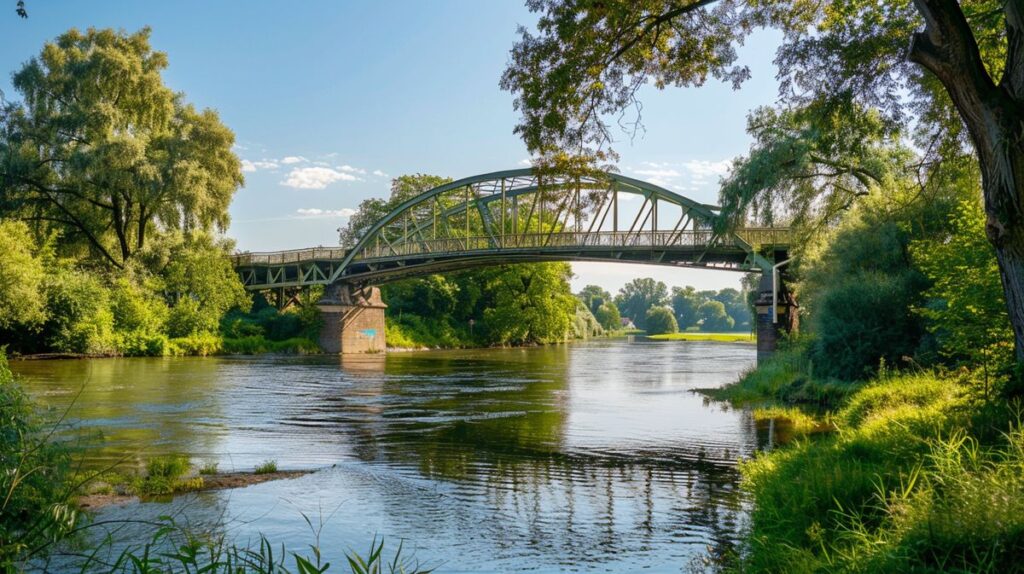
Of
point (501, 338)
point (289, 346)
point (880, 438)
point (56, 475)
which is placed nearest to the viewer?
point (56, 475)

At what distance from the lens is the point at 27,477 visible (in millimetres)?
5918

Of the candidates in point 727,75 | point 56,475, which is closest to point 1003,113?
point 727,75

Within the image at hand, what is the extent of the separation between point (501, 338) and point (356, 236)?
19678 mm

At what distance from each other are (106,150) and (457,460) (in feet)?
112

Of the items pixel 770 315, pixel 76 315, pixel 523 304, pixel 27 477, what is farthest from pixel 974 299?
pixel 523 304

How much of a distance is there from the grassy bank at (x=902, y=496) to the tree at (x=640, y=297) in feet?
567

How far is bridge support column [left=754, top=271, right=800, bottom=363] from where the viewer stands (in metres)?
34.0

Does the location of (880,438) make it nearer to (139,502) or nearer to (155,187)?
(139,502)

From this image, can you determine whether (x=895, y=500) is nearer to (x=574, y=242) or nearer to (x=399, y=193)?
(x=574, y=242)

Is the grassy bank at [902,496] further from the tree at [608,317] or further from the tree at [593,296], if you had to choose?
the tree at [593,296]

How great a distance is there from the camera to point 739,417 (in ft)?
57.6

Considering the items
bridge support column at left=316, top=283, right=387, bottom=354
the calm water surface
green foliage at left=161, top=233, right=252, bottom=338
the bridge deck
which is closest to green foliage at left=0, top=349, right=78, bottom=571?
the calm water surface

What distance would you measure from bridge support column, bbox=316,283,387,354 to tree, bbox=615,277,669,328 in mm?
128349

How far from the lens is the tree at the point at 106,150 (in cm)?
3981
